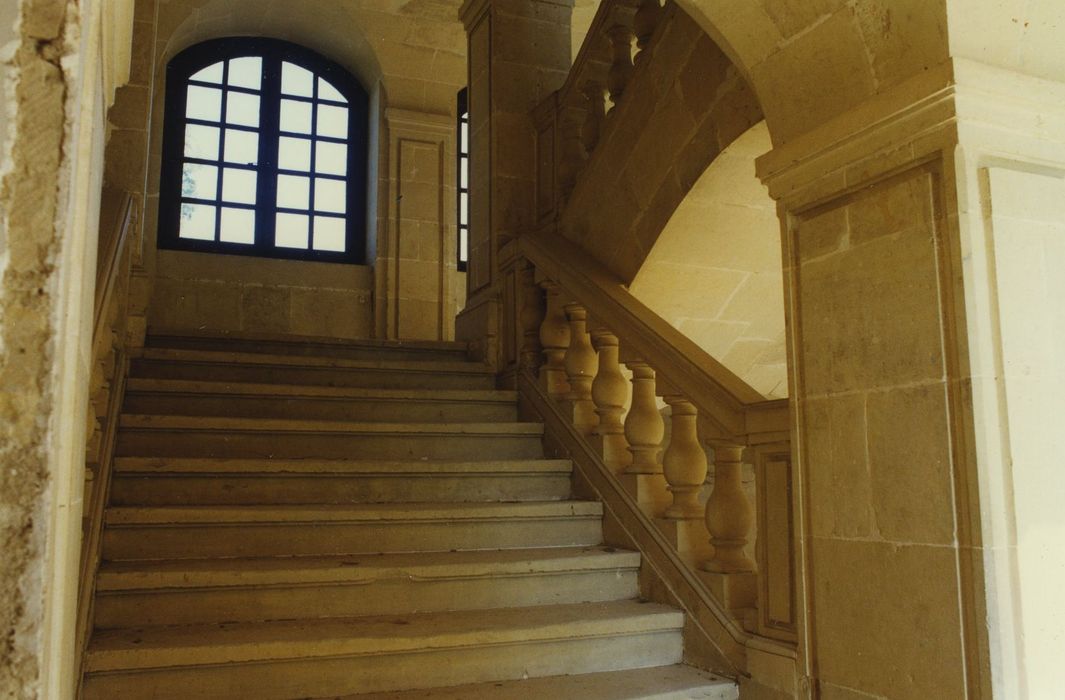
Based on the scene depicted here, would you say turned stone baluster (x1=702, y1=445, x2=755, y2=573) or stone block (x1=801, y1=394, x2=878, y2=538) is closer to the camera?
stone block (x1=801, y1=394, x2=878, y2=538)

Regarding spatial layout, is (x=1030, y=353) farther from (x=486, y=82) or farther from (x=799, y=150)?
(x=486, y=82)

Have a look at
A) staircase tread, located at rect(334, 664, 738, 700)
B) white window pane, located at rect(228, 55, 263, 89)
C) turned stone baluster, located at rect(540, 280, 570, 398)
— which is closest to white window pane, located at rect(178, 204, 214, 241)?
white window pane, located at rect(228, 55, 263, 89)

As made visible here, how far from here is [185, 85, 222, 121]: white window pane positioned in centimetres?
768

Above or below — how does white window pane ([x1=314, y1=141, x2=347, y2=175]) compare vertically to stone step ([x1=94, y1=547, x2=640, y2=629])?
above

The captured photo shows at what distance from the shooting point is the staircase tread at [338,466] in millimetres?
3457

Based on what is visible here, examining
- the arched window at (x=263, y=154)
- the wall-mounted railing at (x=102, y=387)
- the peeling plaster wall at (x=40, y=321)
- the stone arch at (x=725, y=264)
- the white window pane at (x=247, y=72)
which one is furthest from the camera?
the white window pane at (x=247, y=72)

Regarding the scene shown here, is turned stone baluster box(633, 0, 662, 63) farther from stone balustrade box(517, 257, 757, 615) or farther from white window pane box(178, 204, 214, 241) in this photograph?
white window pane box(178, 204, 214, 241)

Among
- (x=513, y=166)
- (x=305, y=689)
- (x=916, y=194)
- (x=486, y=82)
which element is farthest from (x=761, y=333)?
(x=305, y=689)

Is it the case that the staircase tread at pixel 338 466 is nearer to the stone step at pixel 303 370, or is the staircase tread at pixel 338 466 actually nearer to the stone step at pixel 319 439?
the stone step at pixel 319 439

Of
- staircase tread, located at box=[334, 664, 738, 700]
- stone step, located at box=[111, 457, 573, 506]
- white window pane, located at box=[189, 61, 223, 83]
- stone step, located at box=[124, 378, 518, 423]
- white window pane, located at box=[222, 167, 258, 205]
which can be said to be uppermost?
white window pane, located at box=[189, 61, 223, 83]

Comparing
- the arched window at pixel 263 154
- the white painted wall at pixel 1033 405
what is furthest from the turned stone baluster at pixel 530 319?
the arched window at pixel 263 154

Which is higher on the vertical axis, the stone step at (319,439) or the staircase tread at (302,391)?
the staircase tread at (302,391)

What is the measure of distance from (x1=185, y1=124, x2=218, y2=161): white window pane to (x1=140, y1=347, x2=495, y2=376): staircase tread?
3.41m

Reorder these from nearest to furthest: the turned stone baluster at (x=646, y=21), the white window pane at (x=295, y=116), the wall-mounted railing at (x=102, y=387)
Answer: the wall-mounted railing at (x=102, y=387) → the turned stone baluster at (x=646, y=21) → the white window pane at (x=295, y=116)
